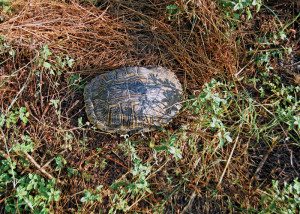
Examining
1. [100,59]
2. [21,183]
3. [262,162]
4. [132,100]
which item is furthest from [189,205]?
[100,59]

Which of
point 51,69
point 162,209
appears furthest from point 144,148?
point 51,69

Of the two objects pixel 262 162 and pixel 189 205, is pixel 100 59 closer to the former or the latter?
pixel 189 205

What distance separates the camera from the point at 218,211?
2777 millimetres

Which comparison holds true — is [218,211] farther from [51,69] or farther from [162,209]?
[51,69]

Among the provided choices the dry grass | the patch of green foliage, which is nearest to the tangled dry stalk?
the dry grass

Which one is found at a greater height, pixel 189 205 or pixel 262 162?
pixel 262 162

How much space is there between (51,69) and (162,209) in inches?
51.8

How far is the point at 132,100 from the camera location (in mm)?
2812

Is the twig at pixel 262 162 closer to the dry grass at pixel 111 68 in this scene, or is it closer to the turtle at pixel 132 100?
the dry grass at pixel 111 68

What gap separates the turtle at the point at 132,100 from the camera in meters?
2.83

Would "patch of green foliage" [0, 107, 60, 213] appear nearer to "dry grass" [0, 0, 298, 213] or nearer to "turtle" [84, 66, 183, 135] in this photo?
"dry grass" [0, 0, 298, 213]

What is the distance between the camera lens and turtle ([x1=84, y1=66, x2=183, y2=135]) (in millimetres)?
2826

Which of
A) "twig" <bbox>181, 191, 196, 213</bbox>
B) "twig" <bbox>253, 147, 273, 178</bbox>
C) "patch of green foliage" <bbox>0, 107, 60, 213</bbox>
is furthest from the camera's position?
"twig" <bbox>253, 147, 273, 178</bbox>

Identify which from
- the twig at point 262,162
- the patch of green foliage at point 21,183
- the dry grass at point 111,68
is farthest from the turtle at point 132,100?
the twig at point 262,162
